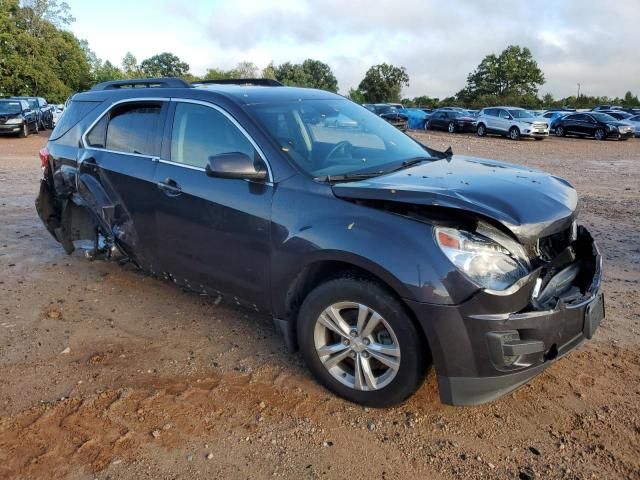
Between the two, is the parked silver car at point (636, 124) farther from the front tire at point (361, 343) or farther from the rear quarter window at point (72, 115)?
the front tire at point (361, 343)

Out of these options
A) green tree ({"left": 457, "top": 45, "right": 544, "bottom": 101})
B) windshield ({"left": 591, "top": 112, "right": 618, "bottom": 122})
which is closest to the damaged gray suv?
windshield ({"left": 591, "top": 112, "right": 618, "bottom": 122})

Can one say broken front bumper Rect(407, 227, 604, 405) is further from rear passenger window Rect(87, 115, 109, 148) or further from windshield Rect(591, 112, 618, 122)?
windshield Rect(591, 112, 618, 122)

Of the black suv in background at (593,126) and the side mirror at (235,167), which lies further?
the black suv in background at (593,126)

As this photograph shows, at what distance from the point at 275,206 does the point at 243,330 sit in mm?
1315

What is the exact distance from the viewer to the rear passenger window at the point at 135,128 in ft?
14.2

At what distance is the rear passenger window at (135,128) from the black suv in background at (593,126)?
29151mm

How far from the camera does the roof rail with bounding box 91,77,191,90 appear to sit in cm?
441

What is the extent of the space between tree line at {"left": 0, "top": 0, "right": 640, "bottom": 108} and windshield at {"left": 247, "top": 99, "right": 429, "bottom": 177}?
3061 cm

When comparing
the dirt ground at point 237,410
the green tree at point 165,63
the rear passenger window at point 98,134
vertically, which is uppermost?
the green tree at point 165,63

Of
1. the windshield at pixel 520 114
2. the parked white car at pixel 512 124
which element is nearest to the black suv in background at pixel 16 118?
the parked white car at pixel 512 124

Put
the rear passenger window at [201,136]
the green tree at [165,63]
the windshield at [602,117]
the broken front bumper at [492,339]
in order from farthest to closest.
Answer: the green tree at [165,63], the windshield at [602,117], the rear passenger window at [201,136], the broken front bumper at [492,339]

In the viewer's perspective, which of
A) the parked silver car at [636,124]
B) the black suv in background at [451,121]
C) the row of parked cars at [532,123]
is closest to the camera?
the row of parked cars at [532,123]

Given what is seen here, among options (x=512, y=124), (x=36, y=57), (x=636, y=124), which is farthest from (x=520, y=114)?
(x=36, y=57)

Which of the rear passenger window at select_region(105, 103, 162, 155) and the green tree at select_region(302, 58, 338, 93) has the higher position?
the green tree at select_region(302, 58, 338, 93)
